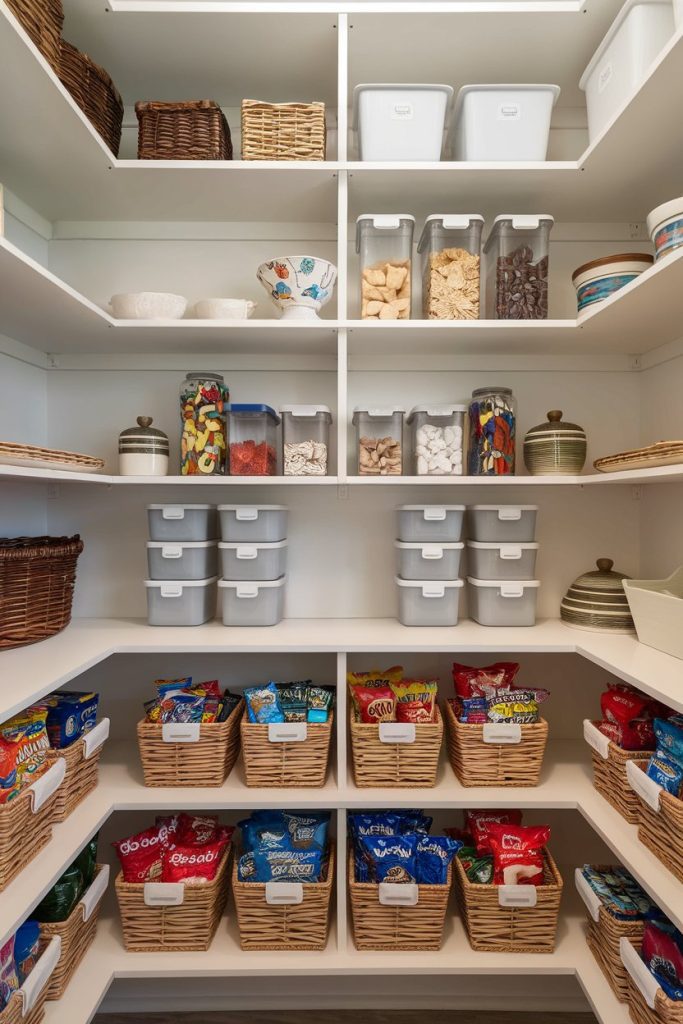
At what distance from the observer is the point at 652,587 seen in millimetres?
1660

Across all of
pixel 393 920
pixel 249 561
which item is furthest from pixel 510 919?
pixel 249 561

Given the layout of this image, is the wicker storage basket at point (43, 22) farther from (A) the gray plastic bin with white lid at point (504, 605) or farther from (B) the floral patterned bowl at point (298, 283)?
(A) the gray plastic bin with white lid at point (504, 605)

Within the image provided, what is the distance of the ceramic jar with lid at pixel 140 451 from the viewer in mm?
1756

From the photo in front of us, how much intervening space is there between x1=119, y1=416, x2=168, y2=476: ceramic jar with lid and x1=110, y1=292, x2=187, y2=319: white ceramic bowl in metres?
0.29

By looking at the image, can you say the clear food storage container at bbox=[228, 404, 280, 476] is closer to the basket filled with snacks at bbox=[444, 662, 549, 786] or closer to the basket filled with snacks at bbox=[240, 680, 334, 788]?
the basket filled with snacks at bbox=[240, 680, 334, 788]

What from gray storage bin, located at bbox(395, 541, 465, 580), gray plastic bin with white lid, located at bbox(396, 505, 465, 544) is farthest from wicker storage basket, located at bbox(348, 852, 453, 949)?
gray plastic bin with white lid, located at bbox(396, 505, 465, 544)

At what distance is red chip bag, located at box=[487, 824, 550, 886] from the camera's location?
1574 millimetres

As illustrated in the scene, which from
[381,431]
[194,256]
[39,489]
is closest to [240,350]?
[194,256]

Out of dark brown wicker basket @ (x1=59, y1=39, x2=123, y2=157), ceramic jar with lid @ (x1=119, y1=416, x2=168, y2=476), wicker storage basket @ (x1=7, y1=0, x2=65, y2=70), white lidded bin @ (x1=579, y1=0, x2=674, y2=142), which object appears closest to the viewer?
wicker storage basket @ (x1=7, y1=0, x2=65, y2=70)

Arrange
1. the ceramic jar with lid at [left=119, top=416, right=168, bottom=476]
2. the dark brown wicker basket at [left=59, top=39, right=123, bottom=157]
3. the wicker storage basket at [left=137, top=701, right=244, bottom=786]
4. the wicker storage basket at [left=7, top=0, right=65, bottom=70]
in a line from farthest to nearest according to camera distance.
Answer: the ceramic jar with lid at [left=119, top=416, right=168, bottom=476]
the wicker storage basket at [left=137, top=701, right=244, bottom=786]
the dark brown wicker basket at [left=59, top=39, right=123, bottom=157]
the wicker storage basket at [left=7, top=0, right=65, bottom=70]

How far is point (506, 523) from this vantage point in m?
1.82

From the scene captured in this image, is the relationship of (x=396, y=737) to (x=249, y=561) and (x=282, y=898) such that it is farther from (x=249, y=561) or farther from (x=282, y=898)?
(x=249, y=561)

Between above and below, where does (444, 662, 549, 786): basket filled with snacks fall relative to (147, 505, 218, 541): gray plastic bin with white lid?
below

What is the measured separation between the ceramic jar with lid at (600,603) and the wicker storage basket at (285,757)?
0.82m
